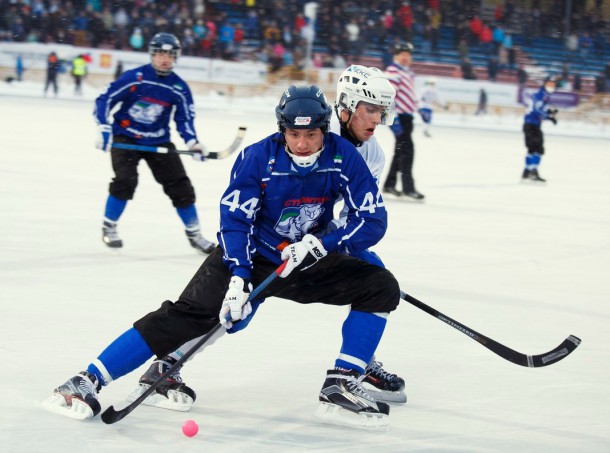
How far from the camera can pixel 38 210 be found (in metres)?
6.70

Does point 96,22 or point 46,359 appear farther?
point 96,22

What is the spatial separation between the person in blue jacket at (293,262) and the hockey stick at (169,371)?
33 mm

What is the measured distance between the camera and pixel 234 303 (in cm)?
274

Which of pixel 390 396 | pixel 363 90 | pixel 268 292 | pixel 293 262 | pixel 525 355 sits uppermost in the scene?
pixel 363 90

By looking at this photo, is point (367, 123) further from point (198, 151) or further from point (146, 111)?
point (198, 151)

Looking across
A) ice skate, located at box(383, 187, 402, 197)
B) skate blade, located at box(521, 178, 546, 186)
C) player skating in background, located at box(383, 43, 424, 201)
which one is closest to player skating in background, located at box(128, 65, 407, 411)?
player skating in background, located at box(383, 43, 424, 201)

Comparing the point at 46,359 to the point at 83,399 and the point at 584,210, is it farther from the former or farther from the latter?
the point at 584,210

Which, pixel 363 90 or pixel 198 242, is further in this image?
pixel 198 242

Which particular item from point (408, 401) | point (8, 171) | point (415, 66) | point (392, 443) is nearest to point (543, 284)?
point (408, 401)

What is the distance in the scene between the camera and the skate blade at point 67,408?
9.05 ft

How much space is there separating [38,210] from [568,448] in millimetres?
4746

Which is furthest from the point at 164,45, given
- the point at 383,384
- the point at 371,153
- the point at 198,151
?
the point at 383,384

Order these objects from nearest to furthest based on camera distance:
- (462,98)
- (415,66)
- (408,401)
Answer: (408,401) → (462,98) → (415,66)

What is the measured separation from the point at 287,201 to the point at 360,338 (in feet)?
1.51
